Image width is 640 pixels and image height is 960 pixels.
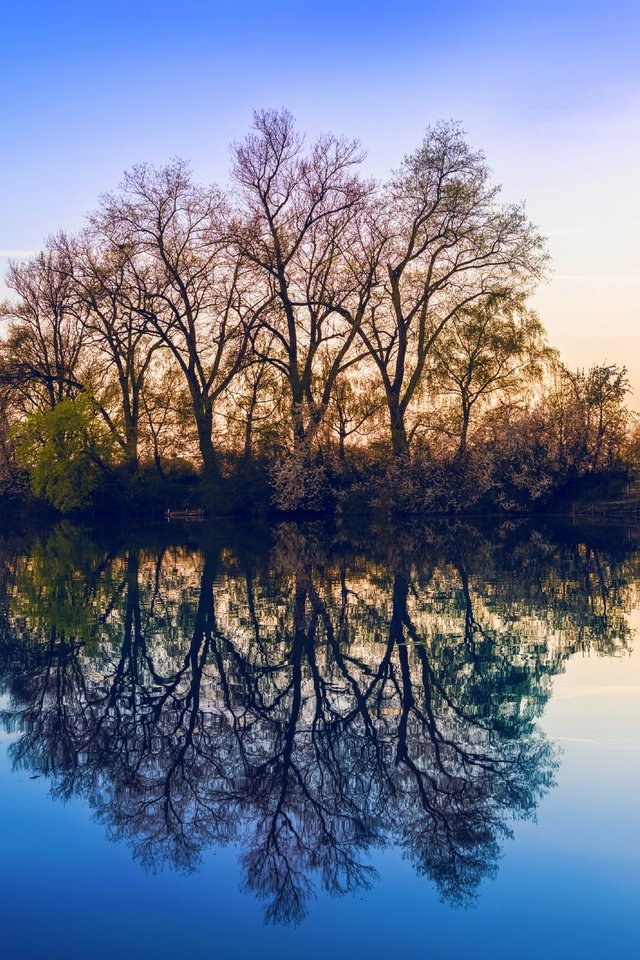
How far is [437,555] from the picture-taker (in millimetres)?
20016

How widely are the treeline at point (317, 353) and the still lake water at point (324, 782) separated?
2536 centimetres

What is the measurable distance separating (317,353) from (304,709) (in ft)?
116

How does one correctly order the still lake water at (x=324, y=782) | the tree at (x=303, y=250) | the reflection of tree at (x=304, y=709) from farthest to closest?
the tree at (x=303, y=250), the reflection of tree at (x=304, y=709), the still lake water at (x=324, y=782)

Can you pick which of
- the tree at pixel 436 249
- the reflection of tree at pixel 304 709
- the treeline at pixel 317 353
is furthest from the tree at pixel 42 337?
the reflection of tree at pixel 304 709

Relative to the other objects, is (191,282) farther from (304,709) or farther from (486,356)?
(304,709)

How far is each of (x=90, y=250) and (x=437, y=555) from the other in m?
29.0

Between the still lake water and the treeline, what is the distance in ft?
83.2

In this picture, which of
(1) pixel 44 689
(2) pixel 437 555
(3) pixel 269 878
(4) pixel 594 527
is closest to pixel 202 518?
(4) pixel 594 527

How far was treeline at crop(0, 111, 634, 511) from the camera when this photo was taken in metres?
36.5

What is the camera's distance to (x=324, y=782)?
5730 millimetres

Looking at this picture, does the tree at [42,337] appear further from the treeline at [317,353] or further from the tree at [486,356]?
the tree at [486,356]

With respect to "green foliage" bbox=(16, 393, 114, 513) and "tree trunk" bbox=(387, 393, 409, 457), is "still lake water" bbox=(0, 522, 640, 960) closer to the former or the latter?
"tree trunk" bbox=(387, 393, 409, 457)

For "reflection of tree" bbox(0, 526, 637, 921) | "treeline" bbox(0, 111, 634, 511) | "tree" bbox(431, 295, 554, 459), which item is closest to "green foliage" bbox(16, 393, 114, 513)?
"treeline" bbox(0, 111, 634, 511)

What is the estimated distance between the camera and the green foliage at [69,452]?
132 ft
